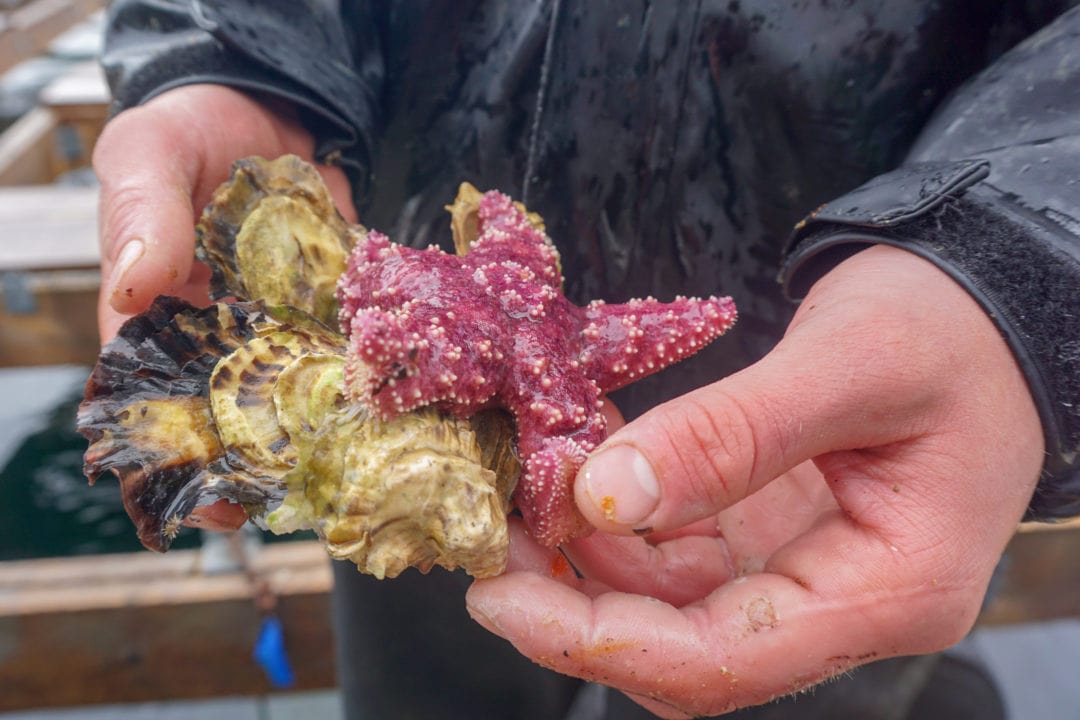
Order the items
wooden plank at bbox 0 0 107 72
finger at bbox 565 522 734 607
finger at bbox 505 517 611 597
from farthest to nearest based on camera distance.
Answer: wooden plank at bbox 0 0 107 72
finger at bbox 565 522 734 607
finger at bbox 505 517 611 597

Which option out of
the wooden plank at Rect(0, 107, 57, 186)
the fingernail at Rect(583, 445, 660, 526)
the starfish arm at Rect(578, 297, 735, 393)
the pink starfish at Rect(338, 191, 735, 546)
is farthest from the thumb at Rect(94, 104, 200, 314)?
the wooden plank at Rect(0, 107, 57, 186)

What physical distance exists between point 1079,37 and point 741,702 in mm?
1539

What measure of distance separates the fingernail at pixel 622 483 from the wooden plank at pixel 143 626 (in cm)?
257

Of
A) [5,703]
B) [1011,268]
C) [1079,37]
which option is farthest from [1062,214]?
[5,703]

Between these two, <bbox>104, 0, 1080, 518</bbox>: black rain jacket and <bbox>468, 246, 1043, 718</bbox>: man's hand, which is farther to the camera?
<bbox>104, 0, 1080, 518</bbox>: black rain jacket

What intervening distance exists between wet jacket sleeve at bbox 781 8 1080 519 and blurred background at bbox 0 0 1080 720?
7.01ft

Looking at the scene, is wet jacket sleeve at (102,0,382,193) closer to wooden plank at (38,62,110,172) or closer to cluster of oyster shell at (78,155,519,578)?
cluster of oyster shell at (78,155,519,578)

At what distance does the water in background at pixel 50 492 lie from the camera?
511 cm

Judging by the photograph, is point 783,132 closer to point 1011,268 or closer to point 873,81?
point 873,81

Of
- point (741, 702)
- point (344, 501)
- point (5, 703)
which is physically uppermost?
point (344, 501)

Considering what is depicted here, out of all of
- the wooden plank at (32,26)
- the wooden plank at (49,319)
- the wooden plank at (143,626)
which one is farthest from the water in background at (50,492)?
the wooden plank at (32,26)

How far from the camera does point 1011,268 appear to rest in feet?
4.58

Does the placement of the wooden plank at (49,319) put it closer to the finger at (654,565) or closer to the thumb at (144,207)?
the thumb at (144,207)

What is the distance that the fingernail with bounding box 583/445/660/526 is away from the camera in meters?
1.26
